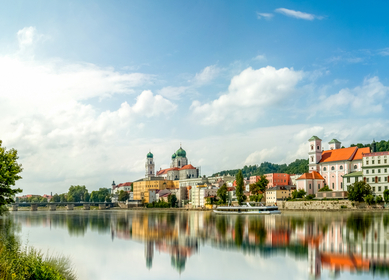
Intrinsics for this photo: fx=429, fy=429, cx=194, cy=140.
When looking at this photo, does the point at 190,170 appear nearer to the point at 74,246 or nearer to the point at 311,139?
the point at 311,139

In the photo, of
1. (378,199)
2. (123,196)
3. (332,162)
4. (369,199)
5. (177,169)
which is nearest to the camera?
(369,199)

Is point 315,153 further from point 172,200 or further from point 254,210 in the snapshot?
point 172,200

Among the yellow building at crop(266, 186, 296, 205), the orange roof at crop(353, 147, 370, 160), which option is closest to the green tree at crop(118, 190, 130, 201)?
the yellow building at crop(266, 186, 296, 205)

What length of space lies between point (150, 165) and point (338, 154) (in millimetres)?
88975

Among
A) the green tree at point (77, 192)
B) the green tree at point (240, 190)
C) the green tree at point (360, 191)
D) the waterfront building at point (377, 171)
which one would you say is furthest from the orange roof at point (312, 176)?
the green tree at point (77, 192)

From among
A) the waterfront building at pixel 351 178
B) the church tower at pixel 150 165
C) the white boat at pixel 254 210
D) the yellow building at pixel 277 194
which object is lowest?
the white boat at pixel 254 210

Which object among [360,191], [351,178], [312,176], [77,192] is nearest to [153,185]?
[77,192]

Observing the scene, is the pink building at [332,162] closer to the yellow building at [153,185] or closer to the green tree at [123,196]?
the yellow building at [153,185]

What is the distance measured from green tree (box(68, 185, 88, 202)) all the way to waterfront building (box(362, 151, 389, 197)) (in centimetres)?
11391

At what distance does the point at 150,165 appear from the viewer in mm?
167250

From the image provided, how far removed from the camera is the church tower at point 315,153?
96.8 meters

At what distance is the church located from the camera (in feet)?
496

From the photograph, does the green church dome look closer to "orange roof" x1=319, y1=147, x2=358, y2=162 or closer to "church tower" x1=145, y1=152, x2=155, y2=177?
"church tower" x1=145, y1=152, x2=155, y2=177

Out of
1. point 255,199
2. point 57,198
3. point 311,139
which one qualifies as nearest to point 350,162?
point 311,139
